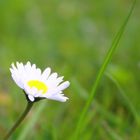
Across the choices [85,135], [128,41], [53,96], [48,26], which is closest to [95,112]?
[85,135]

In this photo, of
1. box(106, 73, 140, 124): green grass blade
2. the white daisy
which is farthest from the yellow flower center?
box(106, 73, 140, 124): green grass blade

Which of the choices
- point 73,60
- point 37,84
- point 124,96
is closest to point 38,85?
point 37,84

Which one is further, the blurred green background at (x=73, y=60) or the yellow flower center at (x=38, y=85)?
the blurred green background at (x=73, y=60)

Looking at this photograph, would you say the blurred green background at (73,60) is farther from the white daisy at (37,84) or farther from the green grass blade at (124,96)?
the white daisy at (37,84)

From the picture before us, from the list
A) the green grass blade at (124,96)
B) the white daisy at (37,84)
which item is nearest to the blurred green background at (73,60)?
the green grass blade at (124,96)

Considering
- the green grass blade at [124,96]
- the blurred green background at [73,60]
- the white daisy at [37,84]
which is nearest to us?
the white daisy at [37,84]

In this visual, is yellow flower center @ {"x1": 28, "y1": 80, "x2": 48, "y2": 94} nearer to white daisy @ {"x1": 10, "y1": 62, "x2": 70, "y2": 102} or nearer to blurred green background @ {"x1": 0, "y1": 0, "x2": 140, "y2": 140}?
white daisy @ {"x1": 10, "y1": 62, "x2": 70, "y2": 102}

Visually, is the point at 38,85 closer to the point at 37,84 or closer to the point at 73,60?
the point at 37,84

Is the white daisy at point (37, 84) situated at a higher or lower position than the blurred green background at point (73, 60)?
lower

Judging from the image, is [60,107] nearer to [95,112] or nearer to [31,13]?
[95,112]
